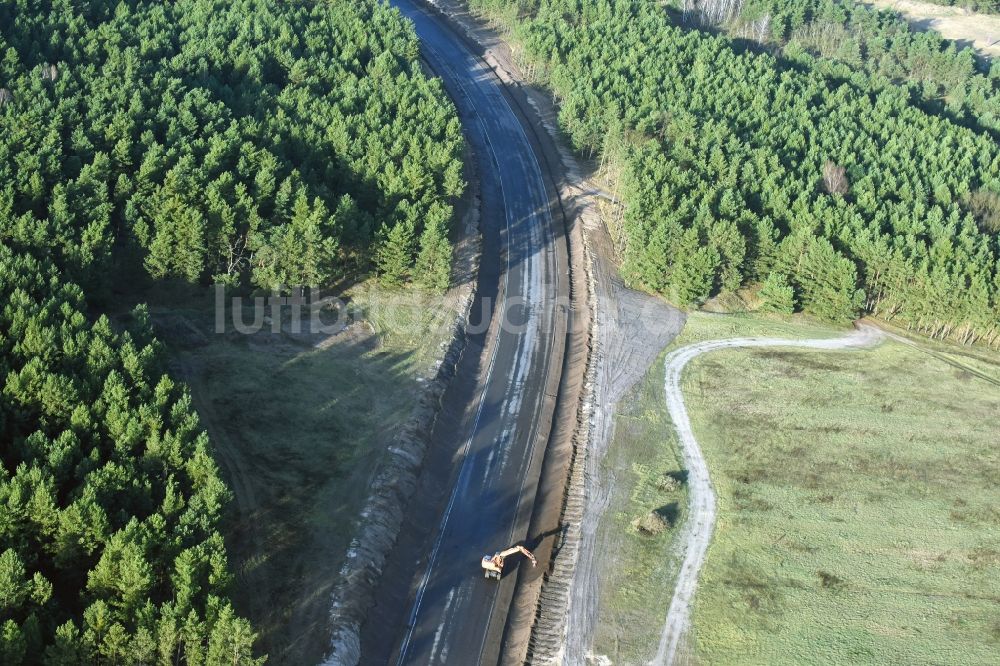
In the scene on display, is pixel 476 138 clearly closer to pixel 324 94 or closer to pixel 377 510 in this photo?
pixel 324 94

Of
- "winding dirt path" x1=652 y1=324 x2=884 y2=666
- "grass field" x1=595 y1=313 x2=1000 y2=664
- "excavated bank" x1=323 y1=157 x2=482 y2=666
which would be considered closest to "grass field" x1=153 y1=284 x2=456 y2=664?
"excavated bank" x1=323 y1=157 x2=482 y2=666

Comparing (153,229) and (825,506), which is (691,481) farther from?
(153,229)

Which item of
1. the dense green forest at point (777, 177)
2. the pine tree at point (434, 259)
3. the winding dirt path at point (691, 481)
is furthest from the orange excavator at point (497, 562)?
the dense green forest at point (777, 177)

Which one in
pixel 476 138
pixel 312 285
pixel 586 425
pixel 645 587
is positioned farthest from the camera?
pixel 476 138

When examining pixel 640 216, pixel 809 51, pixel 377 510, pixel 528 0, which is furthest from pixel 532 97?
pixel 377 510

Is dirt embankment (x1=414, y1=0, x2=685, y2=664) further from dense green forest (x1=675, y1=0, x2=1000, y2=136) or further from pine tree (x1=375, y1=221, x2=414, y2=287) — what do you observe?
dense green forest (x1=675, y1=0, x2=1000, y2=136)

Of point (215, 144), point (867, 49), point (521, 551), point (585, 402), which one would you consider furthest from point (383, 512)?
point (867, 49)
